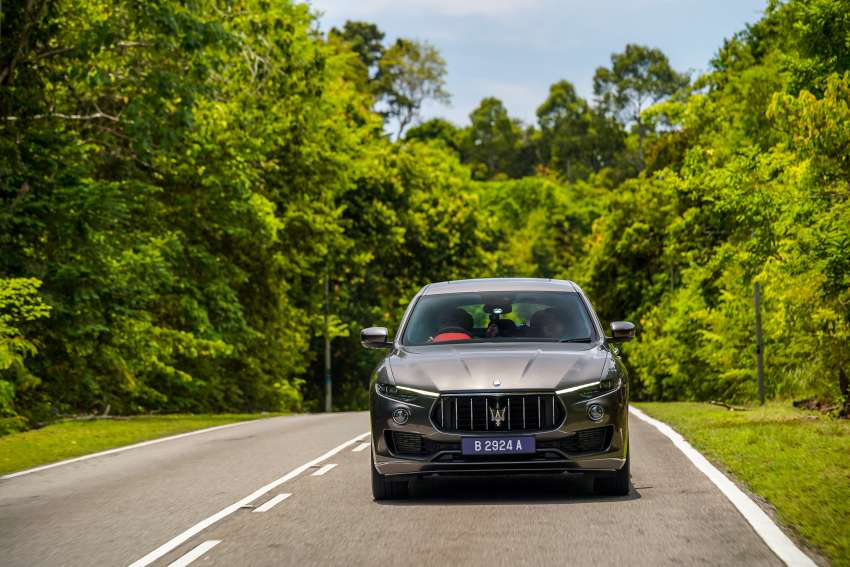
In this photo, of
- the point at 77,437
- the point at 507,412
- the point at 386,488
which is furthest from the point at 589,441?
the point at 77,437

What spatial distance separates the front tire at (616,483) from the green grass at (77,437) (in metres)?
7.02

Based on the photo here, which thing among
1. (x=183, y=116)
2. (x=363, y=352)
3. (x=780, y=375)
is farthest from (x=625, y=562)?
(x=363, y=352)

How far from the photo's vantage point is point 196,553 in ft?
25.1

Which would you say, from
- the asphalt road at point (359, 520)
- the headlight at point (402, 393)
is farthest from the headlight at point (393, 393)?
the asphalt road at point (359, 520)

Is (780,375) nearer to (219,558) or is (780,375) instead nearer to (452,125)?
(219,558)

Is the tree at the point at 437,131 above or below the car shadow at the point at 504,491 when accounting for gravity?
above

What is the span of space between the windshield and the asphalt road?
1201 millimetres

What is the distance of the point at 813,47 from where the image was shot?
1839 centimetres

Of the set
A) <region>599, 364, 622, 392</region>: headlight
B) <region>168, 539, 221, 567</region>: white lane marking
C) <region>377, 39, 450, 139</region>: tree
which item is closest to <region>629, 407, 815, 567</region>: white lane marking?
<region>599, 364, 622, 392</region>: headlight

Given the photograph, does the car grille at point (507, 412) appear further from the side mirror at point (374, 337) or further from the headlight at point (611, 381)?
the side mirror at point (374, 337)

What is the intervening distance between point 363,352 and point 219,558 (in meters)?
48.9

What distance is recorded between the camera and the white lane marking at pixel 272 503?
9.62 metres

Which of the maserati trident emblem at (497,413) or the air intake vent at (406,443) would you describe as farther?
the air intake vent at (406,443)

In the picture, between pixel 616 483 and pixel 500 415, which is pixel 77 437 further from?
pixel 616 483
